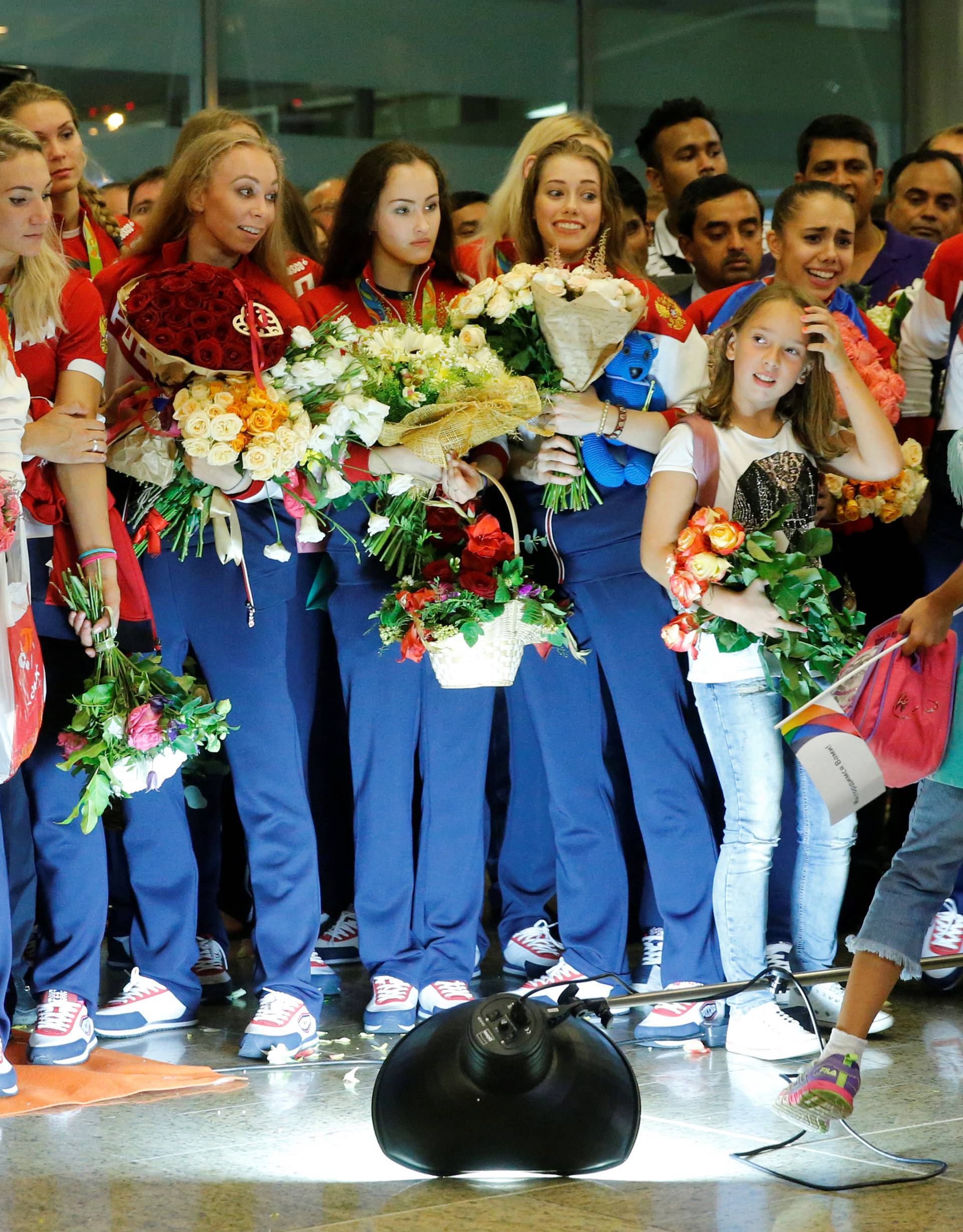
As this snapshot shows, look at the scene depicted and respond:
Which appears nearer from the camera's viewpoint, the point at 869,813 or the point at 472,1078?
the point at 472,1078

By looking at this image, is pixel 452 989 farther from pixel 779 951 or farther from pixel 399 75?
pixel 399 75

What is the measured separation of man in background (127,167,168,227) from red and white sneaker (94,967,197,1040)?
2.19 meters

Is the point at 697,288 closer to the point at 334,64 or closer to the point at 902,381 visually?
the point at 902,381

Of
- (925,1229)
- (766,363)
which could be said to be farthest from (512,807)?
(925,1229)

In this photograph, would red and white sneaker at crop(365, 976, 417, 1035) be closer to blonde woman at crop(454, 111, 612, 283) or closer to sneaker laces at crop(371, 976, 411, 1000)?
sneaker laces at crop(371, 976, 411, 1000)

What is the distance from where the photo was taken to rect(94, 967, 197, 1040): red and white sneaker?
134 inches

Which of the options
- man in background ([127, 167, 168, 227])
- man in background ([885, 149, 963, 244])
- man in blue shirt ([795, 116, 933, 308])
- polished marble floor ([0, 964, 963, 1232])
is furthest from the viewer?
man in background ([885, 149, 963, 244])

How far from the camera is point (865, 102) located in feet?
27.1

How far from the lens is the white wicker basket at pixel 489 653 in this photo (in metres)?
3.26

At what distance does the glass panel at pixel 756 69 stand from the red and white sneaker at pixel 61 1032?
17.2 feet

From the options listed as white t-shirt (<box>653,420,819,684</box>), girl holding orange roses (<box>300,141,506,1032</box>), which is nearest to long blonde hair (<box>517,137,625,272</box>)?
girl holding orange roses (<box>300,141,506,1032</box>)

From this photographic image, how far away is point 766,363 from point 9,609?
→ 4.92 ft

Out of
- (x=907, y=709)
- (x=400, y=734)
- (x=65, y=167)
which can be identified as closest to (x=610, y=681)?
(x=400, y=734)

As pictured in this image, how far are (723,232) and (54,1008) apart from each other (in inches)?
101
